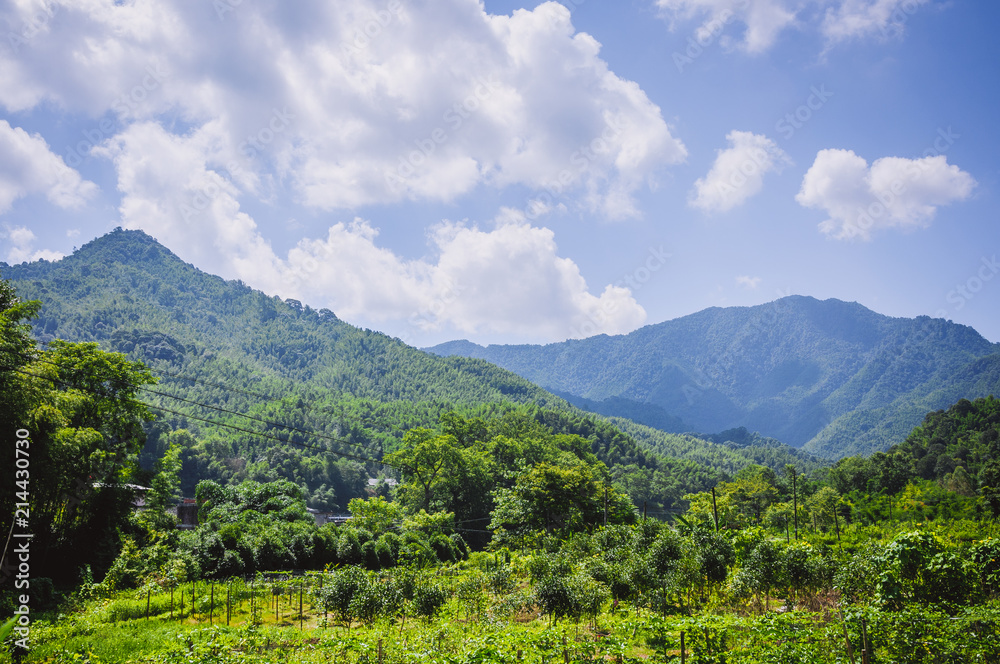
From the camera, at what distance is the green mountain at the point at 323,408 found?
7888cm

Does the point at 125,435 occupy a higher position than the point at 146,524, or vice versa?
the point at 125,435

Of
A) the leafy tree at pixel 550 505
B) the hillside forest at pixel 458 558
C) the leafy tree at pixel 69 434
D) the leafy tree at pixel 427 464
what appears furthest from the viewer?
the leafy tree at pixel 427 464

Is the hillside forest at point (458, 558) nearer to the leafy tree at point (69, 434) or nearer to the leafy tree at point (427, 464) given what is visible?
the leafy tree at point (69, 434)

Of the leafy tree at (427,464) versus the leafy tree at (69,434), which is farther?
the leafy tree at (427,464)

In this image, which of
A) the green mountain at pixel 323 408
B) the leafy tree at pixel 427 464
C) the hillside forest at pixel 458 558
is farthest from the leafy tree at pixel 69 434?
the leafy tree at pixel 427 464

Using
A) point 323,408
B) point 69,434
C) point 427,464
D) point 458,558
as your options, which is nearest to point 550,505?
point 458,558

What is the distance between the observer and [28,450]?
17391 millimetres

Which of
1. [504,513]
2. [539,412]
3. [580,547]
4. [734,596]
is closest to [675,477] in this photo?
[539,412]

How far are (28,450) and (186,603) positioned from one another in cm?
762

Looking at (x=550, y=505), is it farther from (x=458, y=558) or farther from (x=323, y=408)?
(x=323, y=408)

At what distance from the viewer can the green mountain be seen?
78.9 m

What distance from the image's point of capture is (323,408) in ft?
377

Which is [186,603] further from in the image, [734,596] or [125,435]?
[734,596]

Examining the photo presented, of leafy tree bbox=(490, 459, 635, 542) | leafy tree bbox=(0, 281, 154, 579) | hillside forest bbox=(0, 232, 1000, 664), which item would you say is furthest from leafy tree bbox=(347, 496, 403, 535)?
leafy tree bbox=(0, 281, 154, 579)
